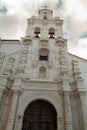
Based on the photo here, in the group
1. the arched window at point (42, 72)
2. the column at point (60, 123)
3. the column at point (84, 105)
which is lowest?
the column at point (60, 123)

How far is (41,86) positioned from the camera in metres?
11.6

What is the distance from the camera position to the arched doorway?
10108mm

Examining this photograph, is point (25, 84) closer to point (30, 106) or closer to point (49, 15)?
point (30, 106)

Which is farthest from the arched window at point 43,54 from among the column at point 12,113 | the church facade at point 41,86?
the column at point 12,113

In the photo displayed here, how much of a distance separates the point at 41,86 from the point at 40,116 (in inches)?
97.9

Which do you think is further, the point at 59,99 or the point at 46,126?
the point at 59,99

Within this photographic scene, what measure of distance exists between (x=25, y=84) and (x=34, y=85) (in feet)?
2.71

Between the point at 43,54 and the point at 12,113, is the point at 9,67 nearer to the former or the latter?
the point at 43,54

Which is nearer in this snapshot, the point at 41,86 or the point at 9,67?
the point at 41,86

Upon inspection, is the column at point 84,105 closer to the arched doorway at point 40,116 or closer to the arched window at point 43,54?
the arched doorway at point 40,116

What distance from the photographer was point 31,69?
13.2m

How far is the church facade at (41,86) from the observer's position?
10062mm

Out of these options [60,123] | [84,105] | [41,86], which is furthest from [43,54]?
[60,123]

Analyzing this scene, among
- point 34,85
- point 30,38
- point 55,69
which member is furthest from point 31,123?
point 30,38
